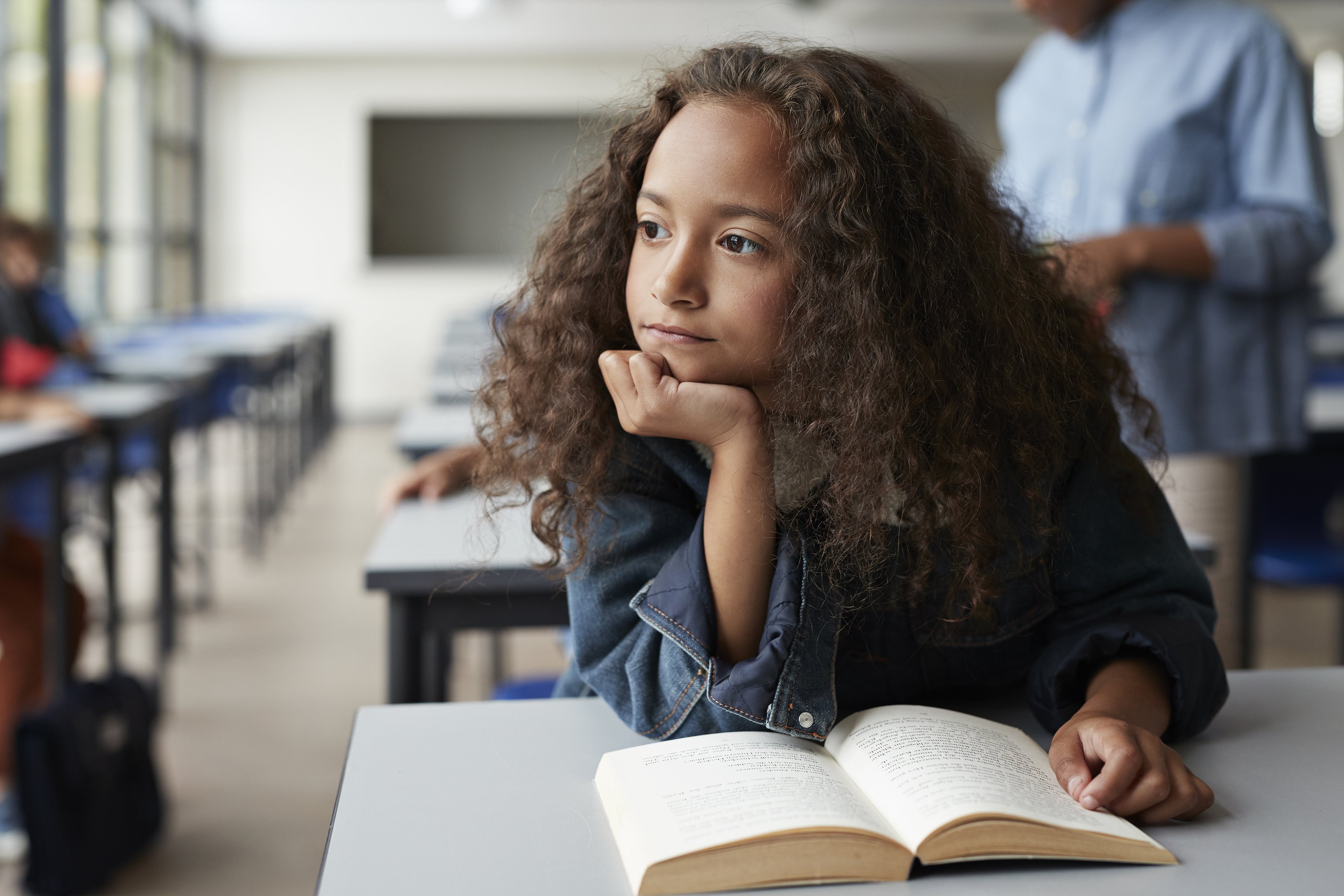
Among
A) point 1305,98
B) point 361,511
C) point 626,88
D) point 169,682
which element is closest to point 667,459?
point 626,88

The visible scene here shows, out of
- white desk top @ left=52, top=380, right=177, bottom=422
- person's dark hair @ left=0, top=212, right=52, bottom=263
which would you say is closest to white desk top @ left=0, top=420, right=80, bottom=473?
white desk top @ left=52, top=380, right=177, bottom=422

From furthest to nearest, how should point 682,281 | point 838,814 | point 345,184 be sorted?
point 345,184 < point 682,281 < point 838,814

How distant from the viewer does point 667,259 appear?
2.43ft

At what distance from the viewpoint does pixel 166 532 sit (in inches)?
125

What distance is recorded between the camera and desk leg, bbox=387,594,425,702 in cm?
123

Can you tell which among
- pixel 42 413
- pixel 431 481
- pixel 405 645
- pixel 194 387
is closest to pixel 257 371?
pixel 194 387

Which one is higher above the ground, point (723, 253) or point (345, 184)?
point (345, 184)

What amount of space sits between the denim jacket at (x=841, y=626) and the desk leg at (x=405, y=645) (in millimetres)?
468

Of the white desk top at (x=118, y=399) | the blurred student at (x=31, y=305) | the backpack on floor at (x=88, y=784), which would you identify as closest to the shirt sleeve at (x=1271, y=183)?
the backpack on floor at (x=88, y=784)

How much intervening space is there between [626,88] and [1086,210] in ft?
2.88

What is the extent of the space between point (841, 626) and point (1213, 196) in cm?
104

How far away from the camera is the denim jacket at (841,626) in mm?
732

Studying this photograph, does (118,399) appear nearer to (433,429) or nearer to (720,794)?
(433,429)

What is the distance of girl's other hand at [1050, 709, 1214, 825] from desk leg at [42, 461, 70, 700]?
203 cm
